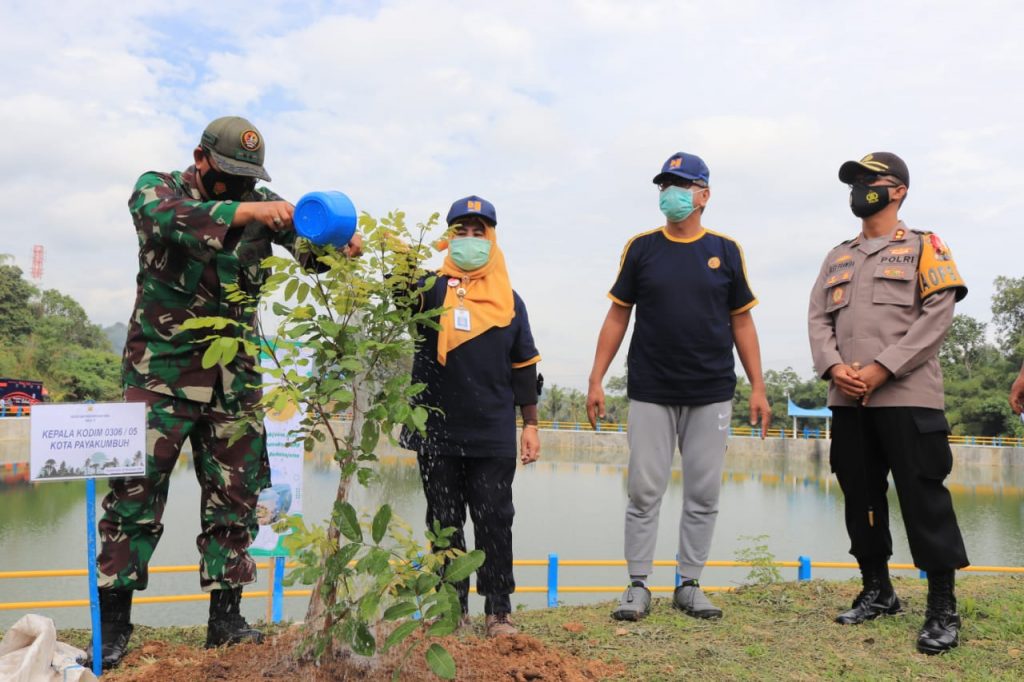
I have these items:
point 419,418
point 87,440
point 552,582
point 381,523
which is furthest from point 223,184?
point 552,582

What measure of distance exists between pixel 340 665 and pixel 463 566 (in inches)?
20.3

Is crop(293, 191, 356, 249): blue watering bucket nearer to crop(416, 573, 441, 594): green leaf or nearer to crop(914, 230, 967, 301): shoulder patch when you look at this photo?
crop(416, 573, 441, 594): green leaf

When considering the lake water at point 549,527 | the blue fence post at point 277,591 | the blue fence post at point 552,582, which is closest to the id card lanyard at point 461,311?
the lake water at point 549,527

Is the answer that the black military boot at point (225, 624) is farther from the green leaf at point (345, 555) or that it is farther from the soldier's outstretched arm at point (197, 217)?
the soldier's outstretched arm at point (197, 217)

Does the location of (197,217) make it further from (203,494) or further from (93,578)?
(93,578)

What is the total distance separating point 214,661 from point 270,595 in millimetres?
1892

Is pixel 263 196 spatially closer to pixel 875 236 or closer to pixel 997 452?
pixel 875 236

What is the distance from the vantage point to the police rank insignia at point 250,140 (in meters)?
2.40

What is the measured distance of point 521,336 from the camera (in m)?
3.07

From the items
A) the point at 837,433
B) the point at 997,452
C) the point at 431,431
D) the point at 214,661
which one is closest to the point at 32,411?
the point at 214,661

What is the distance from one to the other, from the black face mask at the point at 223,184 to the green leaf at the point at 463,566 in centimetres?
149

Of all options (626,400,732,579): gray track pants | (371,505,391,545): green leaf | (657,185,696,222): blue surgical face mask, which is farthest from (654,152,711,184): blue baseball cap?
(371,505,391,545): green leaf

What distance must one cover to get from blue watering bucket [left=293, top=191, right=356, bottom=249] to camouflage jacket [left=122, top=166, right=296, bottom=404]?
29 centimetres

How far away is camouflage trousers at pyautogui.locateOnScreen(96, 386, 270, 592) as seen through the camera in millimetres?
2369
